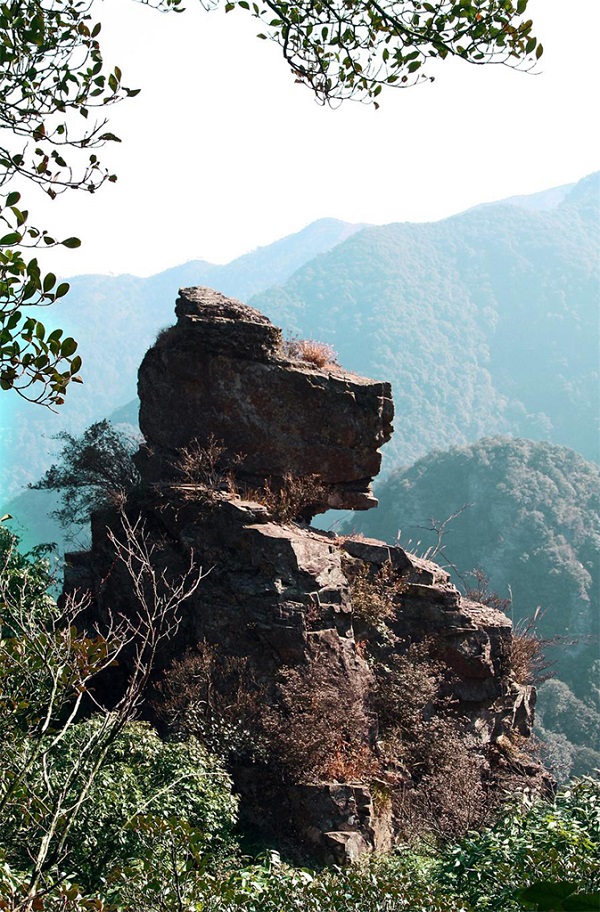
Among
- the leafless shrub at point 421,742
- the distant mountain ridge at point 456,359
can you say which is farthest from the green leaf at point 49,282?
the distant mountain ridge at point 456,359

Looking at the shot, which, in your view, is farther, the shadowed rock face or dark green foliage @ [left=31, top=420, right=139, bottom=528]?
dark green foliage @ [left=31, top=420, right=139, bottom=528]

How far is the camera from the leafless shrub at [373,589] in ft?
43.8

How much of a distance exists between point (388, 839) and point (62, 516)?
7.83 meters

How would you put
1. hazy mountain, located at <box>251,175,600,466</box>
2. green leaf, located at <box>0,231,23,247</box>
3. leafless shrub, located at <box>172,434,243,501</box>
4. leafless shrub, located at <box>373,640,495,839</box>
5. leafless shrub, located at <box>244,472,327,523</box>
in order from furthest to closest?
1. hazy mountain, located at <box>251,175,600,466</box>
2. leafless shrub, located at <box>244,472,327,523</box>
3. leafless shrub, located at <box>172,434,243,501</box>
4. leafless shrub, located at <box>373,640,495,839</box>
5. green leaf, located at <box>0,231,23,247</box>

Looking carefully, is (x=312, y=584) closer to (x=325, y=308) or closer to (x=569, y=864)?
(x=569, y=864)

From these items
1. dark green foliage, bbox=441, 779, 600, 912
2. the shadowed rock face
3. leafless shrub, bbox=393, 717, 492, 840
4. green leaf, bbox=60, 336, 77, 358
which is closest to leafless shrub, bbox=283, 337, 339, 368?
the shadowed rock face

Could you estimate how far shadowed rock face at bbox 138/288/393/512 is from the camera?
1383 centimetres

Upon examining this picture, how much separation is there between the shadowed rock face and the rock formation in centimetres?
2

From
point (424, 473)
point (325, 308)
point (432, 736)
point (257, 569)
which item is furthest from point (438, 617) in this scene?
point (325, 308)

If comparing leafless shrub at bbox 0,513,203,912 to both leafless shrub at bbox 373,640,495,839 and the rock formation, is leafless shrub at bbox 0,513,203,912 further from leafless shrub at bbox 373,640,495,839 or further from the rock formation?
leafless shrub at bbox 373,640,495,839

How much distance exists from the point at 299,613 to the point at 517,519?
65221 millimetres

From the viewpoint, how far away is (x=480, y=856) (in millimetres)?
7332

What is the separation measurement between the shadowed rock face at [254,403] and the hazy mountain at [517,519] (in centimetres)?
4930

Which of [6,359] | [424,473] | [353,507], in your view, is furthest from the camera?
[424,473]
